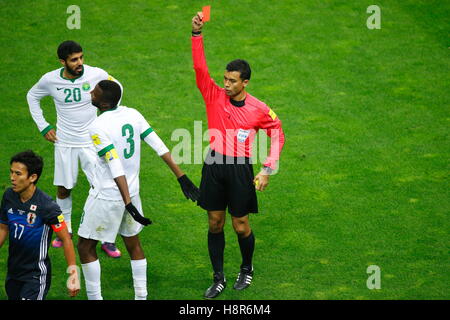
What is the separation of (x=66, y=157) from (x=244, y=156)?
2.34 m

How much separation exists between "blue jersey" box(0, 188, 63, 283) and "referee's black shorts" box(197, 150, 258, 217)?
1800 millimetres

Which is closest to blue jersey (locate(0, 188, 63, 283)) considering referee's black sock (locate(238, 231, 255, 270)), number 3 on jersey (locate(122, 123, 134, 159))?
number 3 on jersey (locate(122, 123, 134, 159))

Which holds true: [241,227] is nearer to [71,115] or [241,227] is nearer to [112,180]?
[112,180]

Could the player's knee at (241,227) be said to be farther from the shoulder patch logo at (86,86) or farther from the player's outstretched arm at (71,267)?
the shoulder patch logo at (86,86)

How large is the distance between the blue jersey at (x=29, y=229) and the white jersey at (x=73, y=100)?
2.31m

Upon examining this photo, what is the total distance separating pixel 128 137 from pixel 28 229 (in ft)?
4.30

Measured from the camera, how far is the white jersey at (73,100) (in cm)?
855

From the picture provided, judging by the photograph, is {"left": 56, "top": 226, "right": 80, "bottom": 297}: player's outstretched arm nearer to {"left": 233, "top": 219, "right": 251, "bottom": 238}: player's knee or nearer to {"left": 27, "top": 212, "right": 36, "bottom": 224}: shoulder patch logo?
{"left": 27, "top": 212, "right": 36, "bottom": 224}: shoulder patch logo

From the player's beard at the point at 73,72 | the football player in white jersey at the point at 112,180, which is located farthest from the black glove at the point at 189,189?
the player's beard at the point at 73,72

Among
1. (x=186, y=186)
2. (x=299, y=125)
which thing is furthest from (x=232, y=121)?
(x=299, y=125)

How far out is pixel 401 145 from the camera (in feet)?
35.3

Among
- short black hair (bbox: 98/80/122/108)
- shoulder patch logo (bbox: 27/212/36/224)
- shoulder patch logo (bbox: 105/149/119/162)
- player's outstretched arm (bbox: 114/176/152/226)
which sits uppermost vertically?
short black hair (bbox: 98/80/122/108)

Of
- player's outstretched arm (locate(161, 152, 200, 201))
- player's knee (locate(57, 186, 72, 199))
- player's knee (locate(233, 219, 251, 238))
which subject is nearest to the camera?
player's outstretched arm (locate(161, 152, 200, 201))

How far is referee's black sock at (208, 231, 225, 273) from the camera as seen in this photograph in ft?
25.7
